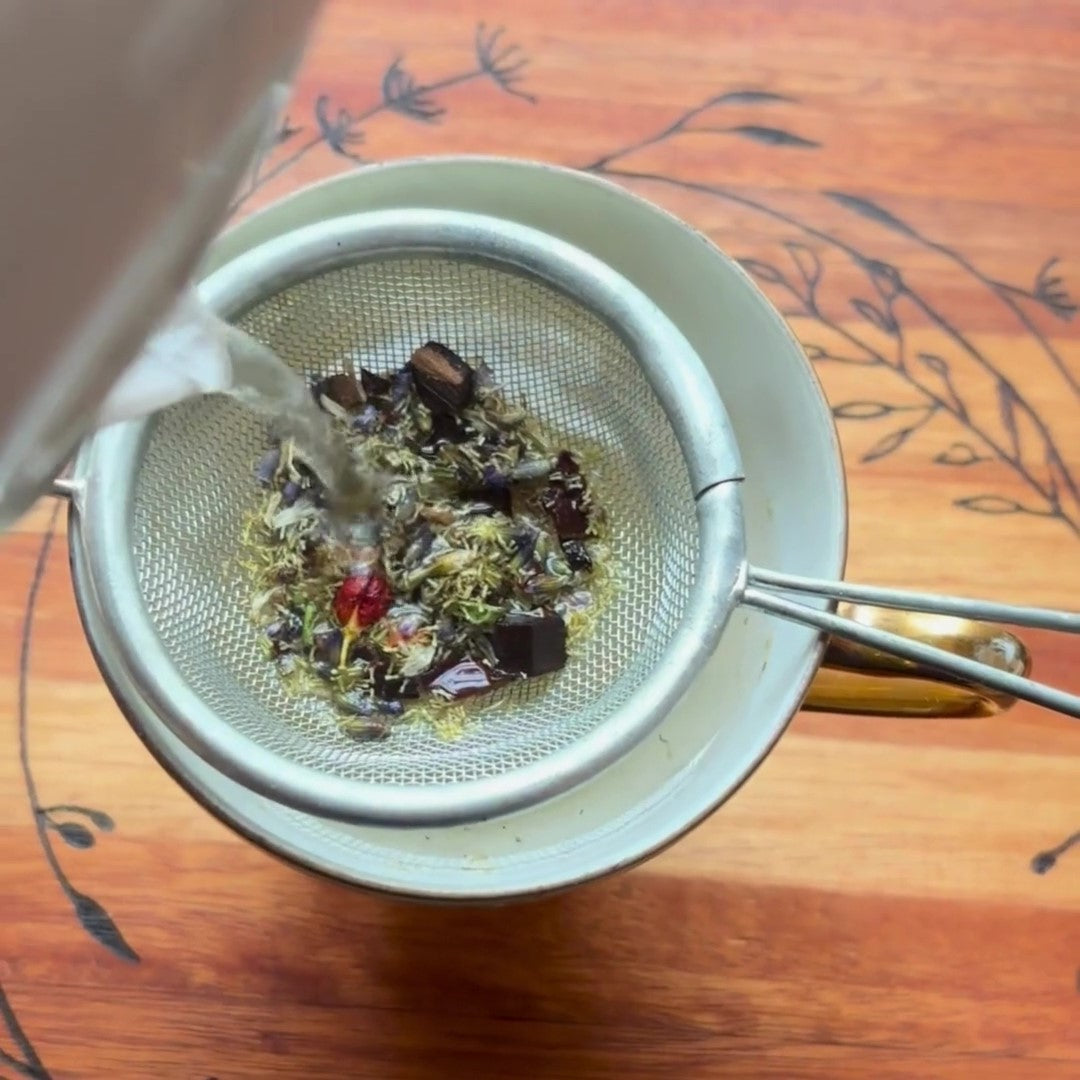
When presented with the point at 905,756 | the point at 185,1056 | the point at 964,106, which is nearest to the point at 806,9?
the point at 964,106

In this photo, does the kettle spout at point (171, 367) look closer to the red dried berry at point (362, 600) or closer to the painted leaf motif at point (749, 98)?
the red dried berry at point (362, 600)

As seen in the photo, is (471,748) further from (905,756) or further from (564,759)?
(905,756)

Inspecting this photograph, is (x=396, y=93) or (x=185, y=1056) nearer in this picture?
(x=185, y=1056)

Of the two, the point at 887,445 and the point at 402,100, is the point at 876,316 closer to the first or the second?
the point at 887,445

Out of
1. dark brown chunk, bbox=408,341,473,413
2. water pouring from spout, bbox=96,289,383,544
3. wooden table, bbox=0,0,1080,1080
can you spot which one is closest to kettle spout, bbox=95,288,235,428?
water pouring from spout, bbox=96,289,383,544

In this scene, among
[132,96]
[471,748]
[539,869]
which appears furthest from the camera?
[471,748]

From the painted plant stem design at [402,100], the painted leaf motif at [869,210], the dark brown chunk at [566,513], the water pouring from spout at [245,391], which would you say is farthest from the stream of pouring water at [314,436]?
the painted leaf motif at [869,210]

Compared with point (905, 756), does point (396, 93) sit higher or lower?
higher
